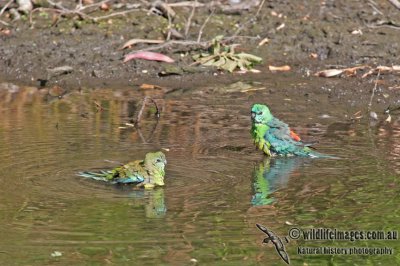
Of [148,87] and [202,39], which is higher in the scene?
[202,39]

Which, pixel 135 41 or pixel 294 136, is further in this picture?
pixel 135 41

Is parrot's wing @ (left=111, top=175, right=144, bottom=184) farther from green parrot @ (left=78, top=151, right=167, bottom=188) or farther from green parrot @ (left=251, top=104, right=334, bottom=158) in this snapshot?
green parrot @ (left=251, top=104, right=334, bottom=158)

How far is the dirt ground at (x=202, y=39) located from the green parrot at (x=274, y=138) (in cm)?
278

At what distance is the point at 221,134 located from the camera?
9.03m

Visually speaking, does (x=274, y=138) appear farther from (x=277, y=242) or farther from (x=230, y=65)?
(x=230, y=65)

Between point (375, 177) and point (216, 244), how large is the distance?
75.1 inches

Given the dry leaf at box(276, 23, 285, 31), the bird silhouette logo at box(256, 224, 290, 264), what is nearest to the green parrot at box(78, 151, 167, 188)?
the bird silhouette logo at box(256, 224, 290, 264)

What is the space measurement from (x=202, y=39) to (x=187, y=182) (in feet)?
16.3

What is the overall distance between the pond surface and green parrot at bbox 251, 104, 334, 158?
0.08 metres

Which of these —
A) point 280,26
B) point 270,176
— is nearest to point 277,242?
point 270,176

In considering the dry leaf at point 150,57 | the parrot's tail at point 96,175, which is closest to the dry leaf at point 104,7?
the dry leaf at point 150,57

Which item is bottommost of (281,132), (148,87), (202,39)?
(148,87)

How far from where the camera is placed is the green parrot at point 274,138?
827 cm

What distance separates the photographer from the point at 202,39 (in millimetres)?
12172
